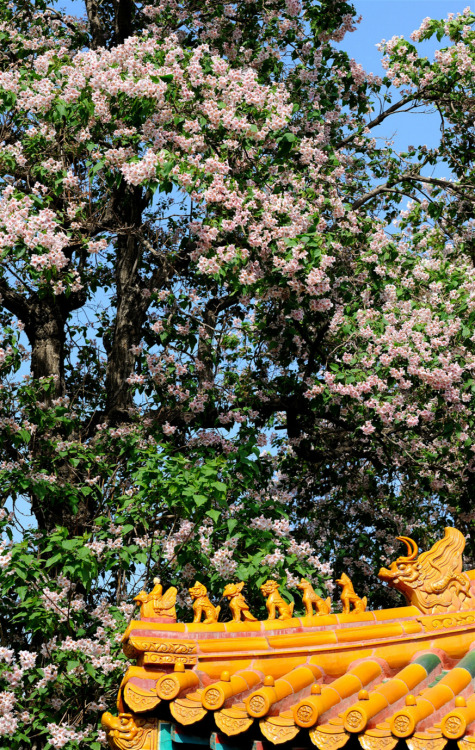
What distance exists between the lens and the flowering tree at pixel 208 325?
787 centimetres

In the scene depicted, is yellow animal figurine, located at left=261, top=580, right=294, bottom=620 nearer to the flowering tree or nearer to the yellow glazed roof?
the yellow glazed roof

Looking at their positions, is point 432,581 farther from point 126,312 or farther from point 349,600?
point 126,312

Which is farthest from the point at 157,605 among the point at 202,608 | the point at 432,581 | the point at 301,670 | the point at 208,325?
the point at 208,325

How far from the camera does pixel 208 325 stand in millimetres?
9492

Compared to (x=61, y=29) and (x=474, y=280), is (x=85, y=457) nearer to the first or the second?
(x=474, y=280)

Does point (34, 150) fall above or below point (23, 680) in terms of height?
above

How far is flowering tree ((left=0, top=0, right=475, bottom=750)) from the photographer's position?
7.87m

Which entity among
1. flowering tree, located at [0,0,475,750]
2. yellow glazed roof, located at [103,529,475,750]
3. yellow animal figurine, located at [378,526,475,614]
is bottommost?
yellow glazed roof, located at [103,529,475,750]

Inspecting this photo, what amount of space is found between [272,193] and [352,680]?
5365 millimetres

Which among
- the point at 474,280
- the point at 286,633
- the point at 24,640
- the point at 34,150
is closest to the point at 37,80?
the point at 34,150

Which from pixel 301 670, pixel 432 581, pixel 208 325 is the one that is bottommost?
pixel 301 670

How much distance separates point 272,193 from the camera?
9.07 metres

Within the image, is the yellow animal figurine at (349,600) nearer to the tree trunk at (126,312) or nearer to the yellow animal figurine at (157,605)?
the yellow animal figurine at (157,605)

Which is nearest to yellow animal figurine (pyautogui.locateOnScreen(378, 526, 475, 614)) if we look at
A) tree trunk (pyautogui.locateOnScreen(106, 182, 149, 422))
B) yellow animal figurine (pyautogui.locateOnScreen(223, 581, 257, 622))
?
yellow animal figurine (pyautogui.locateOnScreen(223, 581, 257, 622))
